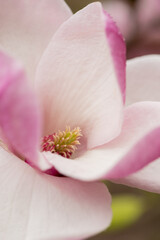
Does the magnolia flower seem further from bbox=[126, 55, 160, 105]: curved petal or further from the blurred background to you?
the blurred background

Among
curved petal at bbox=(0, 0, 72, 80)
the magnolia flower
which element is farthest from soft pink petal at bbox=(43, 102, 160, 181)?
curved petal at bbox=(0, 0, 72, 80)

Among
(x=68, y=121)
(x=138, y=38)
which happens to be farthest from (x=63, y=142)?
(x=138, y=38)

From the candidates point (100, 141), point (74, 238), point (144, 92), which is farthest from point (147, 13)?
point (74, 238)

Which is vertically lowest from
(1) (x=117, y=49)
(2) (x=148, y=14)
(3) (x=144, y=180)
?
(2) (x=148, y=14)

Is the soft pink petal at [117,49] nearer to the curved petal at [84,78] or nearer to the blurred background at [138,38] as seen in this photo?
the curved petal at [84,78]

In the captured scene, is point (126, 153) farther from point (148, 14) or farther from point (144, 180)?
point (148, 14)

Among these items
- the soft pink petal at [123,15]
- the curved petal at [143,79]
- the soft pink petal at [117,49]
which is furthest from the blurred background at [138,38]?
the soft pink petal at [117,49]
